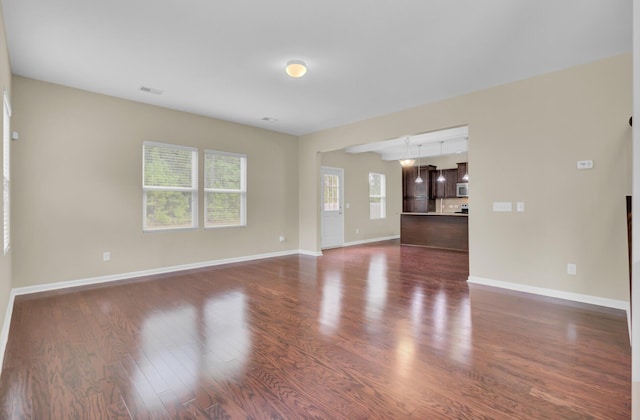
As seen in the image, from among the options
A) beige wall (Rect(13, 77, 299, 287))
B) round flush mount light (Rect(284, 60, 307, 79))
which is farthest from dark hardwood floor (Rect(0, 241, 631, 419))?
round flush mount light (Rect(284, 60, 307, 79))

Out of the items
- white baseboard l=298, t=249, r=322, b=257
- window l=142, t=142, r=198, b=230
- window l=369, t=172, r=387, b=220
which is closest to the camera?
window l=142, t=142, r=198, b=230

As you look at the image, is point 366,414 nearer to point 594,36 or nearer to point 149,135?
point 594,36

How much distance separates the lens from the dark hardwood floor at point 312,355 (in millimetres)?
1727

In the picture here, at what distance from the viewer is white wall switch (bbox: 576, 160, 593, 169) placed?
3459 mm

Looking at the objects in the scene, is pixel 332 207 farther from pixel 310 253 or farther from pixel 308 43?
pixel 308 43

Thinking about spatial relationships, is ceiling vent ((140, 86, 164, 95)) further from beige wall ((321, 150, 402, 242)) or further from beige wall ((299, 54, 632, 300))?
beige wall ((321, 150, 402, 242))

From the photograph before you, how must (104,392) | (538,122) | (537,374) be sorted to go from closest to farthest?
1. (104,392)
2. (537,374)
3. (538,122)

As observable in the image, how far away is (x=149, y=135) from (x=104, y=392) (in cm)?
402

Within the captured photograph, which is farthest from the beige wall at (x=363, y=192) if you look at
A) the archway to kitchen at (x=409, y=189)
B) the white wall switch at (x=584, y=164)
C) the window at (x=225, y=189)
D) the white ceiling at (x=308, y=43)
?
the white wall switch at (x=584, y=164)

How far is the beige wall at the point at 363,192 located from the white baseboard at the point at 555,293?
4417 millimetres

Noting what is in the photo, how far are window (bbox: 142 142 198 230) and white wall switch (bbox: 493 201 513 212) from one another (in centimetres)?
465

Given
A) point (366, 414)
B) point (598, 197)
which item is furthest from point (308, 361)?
point (598, 197)

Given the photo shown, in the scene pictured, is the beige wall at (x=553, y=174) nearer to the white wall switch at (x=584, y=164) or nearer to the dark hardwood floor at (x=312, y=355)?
the white wall switch at (x=584, y=164)

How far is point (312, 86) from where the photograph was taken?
4164mm
